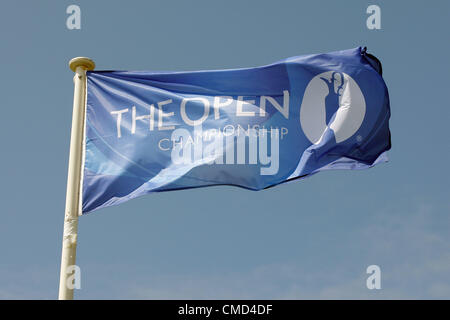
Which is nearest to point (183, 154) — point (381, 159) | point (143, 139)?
point (143, 139)

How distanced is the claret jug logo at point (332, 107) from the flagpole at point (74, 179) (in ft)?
13.0

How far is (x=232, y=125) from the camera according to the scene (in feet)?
44.9

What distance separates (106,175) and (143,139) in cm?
99

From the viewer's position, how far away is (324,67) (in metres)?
14.4

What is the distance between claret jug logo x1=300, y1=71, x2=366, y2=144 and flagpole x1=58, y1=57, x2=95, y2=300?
156 inches

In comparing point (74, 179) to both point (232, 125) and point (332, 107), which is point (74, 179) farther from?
point (332, 107)

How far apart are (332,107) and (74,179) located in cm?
489

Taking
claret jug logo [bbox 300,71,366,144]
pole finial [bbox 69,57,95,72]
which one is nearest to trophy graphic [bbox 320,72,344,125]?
claret jug logo [bbox 300,71,366,144]

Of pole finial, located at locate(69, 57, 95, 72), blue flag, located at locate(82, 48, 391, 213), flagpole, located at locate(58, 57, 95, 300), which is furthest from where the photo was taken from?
pole finial, located at locate(69, 57, 95, 72)

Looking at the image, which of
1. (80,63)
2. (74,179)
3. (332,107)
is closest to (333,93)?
(332,107)

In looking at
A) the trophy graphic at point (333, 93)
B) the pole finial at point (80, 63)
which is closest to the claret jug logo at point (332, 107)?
the trophy graphic at point (333, 93)

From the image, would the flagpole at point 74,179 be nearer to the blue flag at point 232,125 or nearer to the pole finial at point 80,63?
the pole finial at point 80,63

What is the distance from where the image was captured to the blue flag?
42.8 feet

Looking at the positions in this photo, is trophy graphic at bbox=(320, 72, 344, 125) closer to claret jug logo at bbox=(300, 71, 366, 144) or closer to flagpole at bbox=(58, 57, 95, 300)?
claret jug logo at bbox=(300, 71, 366, 144)
